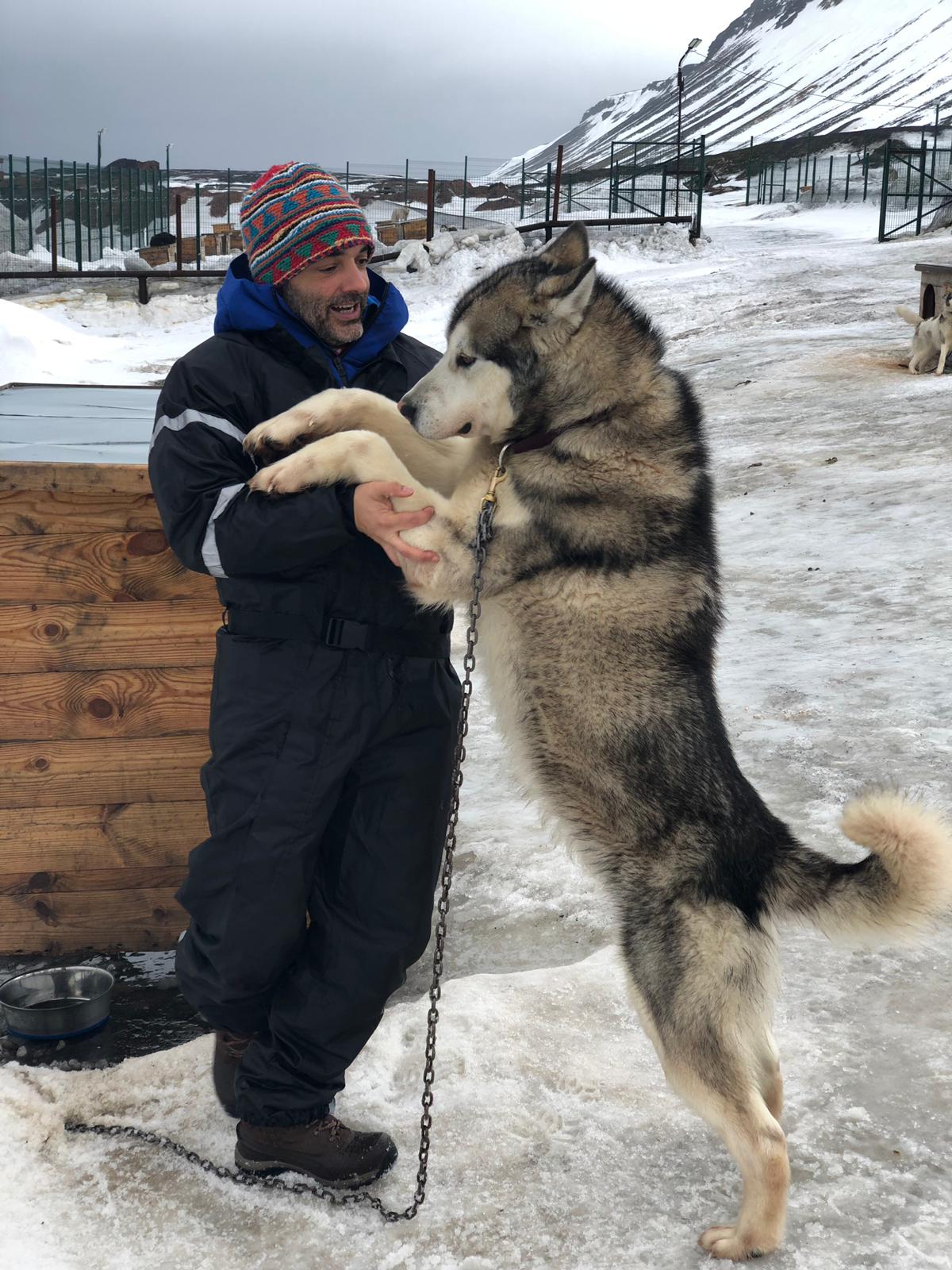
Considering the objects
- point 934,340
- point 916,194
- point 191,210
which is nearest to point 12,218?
point 191,210

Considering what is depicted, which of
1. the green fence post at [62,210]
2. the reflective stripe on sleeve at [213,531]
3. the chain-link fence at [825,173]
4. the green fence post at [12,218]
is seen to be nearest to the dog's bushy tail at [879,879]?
the reflective stripe on sleeve at [213,531]

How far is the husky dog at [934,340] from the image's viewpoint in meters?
10.4

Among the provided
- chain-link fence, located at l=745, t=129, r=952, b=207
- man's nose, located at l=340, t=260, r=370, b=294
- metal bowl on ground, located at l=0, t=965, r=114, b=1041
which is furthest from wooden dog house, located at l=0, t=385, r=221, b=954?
chain-link fence, located at l=745, t=129, r=952, b=207

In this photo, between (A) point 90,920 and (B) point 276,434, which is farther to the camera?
(A) point 90,920

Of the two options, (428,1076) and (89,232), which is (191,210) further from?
(428,1076)

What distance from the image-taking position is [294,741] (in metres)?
2.41

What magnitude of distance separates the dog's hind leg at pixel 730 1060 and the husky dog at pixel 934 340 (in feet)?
31.4

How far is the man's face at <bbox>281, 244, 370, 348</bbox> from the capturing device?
2477 mm

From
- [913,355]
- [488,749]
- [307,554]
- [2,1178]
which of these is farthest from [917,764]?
[913,355]

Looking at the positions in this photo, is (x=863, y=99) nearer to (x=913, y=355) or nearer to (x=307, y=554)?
(x=913, y=355)

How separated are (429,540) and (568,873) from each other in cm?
179

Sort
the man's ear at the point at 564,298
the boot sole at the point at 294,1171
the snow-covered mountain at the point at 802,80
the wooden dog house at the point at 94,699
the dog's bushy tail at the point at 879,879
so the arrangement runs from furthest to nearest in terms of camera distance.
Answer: the snow-covered mountain at the point at 802,80 → the wooden dog house at the point at 94,699 → the man's ear at the point at 564,298 → the boot sole at the point at 294,1171 → the dog's bushy tail at the point at 879,879

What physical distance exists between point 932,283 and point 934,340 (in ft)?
4.22

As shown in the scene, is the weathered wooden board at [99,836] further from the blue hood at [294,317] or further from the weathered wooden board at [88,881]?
the blue hood at [294,317]
